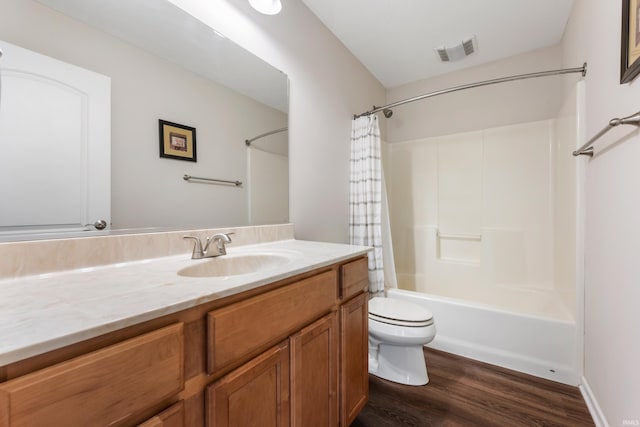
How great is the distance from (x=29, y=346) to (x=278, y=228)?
1.17 metres

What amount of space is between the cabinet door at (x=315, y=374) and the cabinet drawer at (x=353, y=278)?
11 cm

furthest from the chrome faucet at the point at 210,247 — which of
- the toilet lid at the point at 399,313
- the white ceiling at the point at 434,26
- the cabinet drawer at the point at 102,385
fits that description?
the white ceiling at the point at 434,26

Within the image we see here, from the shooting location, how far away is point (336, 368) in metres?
1.05

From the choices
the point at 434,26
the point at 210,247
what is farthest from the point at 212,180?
the point at 434,26

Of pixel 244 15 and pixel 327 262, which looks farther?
pixel 244 15

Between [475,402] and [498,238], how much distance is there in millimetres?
1472

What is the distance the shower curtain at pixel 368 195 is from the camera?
209 cm

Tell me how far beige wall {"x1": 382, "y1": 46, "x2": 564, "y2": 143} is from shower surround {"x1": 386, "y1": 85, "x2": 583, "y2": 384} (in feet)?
0.34

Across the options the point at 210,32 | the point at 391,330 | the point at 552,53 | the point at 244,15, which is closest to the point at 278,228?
the point at 391,330

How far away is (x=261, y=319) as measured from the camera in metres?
0.73

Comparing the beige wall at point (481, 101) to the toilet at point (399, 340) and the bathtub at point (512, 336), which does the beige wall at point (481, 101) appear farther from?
the toilet at point (399, 340)

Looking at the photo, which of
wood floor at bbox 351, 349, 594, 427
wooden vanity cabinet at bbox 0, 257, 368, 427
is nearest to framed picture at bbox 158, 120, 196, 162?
wooden vanity cabinet at bbox 0, 257, 368, 427

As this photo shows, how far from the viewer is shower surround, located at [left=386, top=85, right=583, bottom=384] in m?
1.66

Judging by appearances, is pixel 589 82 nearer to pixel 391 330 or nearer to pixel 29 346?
pixel 391 330
